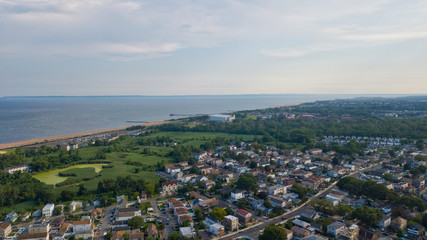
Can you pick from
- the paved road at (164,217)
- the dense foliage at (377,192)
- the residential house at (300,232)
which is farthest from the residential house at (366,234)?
the paved road at (164,217)

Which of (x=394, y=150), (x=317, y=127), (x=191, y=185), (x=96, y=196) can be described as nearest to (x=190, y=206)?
(x=191, y=185)

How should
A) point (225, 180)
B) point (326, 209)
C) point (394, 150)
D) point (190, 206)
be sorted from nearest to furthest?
point (326, 209)
point (190, 206)
point (225, 180)
point (394, 150)

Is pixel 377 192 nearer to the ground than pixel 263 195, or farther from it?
farther from it

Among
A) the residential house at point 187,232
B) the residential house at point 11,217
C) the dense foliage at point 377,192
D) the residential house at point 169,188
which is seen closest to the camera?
the residential house at point 187,232

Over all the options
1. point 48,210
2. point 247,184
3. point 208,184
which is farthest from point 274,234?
point 48,210

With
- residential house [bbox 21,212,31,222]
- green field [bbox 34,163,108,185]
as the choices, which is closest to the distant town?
residential house [bbox 21,212,31,222]

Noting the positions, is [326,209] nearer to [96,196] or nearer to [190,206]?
[190,206]

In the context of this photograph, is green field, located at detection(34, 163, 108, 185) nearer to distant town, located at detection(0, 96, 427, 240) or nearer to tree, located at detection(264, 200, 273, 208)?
distant town, located at detection(0, 96, 427, 240)

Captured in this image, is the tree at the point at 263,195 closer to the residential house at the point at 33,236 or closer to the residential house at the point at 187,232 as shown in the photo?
the residential house at the point at 187,232

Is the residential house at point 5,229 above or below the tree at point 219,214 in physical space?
below

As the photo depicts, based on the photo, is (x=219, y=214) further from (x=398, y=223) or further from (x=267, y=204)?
(x=398, y=223)

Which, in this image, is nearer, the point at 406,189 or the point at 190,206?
the point at 190,206
